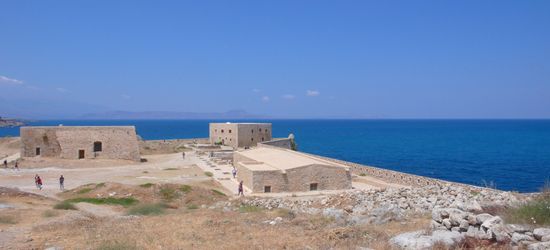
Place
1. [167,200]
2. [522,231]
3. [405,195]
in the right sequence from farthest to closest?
[167,200]
[405,195]
[522,231]

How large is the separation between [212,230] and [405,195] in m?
9.18

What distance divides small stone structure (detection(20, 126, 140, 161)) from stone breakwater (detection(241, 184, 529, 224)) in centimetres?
2284

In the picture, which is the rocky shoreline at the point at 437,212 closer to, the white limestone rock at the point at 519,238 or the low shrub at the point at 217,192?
the white limestone rock at the point at 519,238

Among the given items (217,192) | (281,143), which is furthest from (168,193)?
(281,143)

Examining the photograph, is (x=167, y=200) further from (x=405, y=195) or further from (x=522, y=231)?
(x=522, y=231)

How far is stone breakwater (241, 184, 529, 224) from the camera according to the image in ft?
48.0

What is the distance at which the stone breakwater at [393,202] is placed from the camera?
1464 centimetres

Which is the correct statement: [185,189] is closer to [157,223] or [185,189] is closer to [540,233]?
[157,223]

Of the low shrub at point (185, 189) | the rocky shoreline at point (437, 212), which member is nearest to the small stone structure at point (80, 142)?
the low shrub at point (185, 189)

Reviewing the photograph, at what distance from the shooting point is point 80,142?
40.1m

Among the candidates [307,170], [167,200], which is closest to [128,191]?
[167,200]

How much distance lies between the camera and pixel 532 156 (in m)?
67.7

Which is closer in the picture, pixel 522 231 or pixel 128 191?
pixel 522 231

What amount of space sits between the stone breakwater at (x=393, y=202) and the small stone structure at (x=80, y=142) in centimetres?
2284
